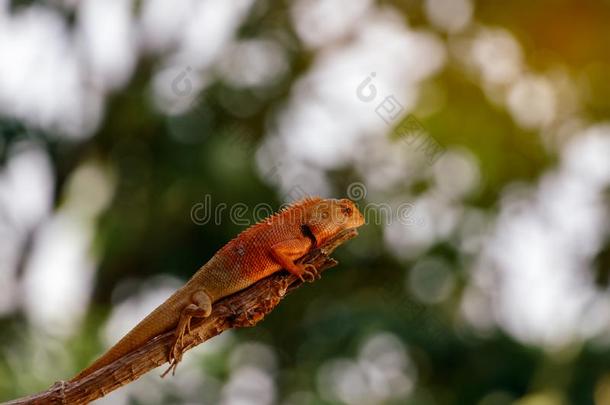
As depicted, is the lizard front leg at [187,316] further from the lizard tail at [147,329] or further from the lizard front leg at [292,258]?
the lizard front leg at [292,258]

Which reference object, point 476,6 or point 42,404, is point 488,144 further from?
point 42,404

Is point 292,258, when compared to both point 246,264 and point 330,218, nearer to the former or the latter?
point 246,264

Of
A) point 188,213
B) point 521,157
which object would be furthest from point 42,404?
point 521,157

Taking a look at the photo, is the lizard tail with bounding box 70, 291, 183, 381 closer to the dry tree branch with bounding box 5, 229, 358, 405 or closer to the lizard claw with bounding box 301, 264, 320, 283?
the dry tree branch with bounding box 5, 229, 358, 405

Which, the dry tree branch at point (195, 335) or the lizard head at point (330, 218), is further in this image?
the lizard head at point (330, 218)

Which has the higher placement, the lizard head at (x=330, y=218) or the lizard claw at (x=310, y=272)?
the lizard head at (x=330, y=218)

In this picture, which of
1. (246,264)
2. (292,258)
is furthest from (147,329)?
(292,258)

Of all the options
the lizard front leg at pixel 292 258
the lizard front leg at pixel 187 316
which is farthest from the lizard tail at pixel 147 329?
the lizard front leg at pixel 292 258
